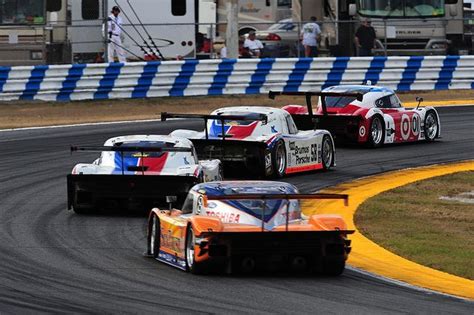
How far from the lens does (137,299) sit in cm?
1191

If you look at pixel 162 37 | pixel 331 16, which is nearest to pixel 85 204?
pixel 162 37

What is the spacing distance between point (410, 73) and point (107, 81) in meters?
8.16

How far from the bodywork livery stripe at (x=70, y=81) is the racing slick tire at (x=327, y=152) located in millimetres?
11545

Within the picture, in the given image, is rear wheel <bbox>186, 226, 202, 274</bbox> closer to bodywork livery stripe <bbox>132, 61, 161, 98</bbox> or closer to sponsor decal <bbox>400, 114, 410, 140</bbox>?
sponsor decal <bbox>400, 114, 410, 140</bbox>

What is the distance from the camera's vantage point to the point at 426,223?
17.8 meters

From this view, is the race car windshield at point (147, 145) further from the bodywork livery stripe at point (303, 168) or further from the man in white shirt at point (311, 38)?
the man in white shirt at point (311, 38)

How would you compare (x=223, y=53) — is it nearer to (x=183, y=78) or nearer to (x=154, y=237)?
(x=183, y=78)

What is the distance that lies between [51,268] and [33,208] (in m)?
5.08

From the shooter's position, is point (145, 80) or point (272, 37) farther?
point (272, 37)

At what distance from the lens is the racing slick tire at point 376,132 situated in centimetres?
2699

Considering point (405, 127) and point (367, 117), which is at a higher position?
point (367, 117)

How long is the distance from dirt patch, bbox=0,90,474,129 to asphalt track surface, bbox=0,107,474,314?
10805 mm

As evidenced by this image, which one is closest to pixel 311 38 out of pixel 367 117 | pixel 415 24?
pixel 415 24

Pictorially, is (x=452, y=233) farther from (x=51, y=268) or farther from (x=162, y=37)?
(x=162, y=37)
